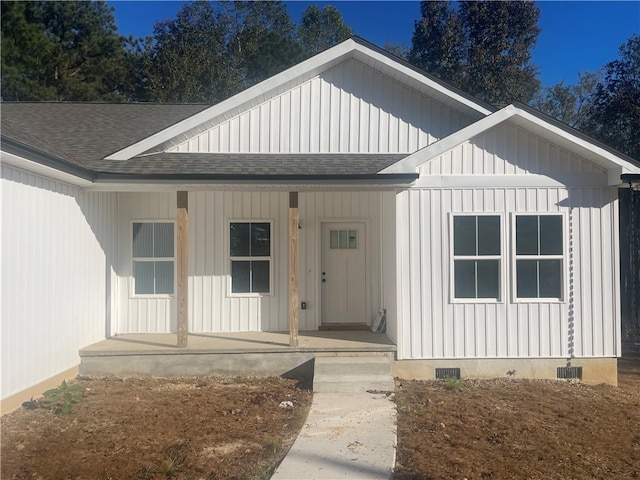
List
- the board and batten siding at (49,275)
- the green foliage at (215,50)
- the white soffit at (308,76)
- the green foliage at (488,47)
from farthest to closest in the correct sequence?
the green foliage at (215,50), the green foliage at (488,47), the white soffit at (308,76), the board and batten siding at (49,275)

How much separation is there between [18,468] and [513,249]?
6.60 m

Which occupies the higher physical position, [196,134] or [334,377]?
[196,134]

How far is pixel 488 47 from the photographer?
23.5 meters

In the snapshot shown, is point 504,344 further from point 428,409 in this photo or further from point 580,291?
point 428,409

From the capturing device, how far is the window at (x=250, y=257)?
941cm

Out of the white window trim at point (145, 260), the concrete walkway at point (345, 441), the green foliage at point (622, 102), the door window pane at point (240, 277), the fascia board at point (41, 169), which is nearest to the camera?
the concrete walkway at point (345, 441)

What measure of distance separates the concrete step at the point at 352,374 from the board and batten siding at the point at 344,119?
11.9 ft

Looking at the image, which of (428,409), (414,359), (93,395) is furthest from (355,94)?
(93,395)

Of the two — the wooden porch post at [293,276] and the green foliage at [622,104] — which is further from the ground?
the green foliage at [622,104]

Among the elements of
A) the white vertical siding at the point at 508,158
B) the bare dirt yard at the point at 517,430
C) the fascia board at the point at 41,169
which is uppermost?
the white vertical siding at the point at 508,158

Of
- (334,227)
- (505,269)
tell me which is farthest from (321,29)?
(505,269)

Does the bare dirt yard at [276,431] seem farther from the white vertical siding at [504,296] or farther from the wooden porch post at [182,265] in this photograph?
the wooden porch post at [182,265]

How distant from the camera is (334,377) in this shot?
7188mm

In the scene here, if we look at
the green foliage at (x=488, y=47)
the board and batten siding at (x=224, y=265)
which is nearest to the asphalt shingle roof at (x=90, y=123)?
the board and batten siding at (x=224, y=265)
